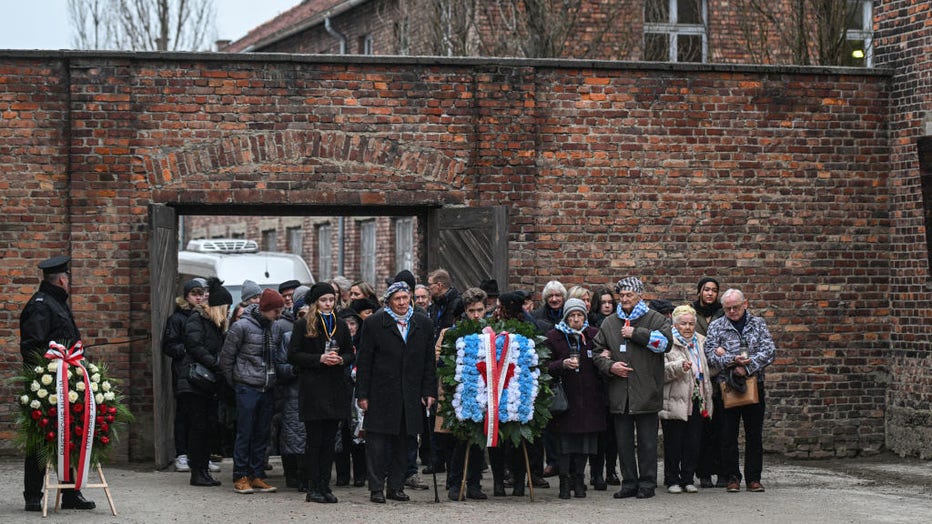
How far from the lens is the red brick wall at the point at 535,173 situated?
14.3 metres

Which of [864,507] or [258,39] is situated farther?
[258,39]

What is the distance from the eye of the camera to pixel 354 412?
1252 centimetres

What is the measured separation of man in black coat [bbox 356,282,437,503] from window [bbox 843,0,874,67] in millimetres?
10909

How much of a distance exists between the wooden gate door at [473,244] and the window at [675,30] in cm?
1126

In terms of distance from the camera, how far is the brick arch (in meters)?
14.4

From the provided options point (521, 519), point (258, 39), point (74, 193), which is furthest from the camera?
point (258, 39)

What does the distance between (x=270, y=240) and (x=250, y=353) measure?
22.6m

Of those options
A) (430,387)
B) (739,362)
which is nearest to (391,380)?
(430,387)

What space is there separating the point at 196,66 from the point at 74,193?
1.76 metres

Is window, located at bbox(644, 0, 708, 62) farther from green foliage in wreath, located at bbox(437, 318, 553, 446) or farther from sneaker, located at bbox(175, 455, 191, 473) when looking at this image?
green foliage in wreath, located at bbox(437, 318, 553, 446)

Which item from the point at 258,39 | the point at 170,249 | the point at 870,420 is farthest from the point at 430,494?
the point at 258,39

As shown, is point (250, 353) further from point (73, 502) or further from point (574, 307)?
point (574, 307)

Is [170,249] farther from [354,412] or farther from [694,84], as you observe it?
[694,84]

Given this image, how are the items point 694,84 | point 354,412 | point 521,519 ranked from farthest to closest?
1. point 694,84
2. point 354,412
3. point 521,519
